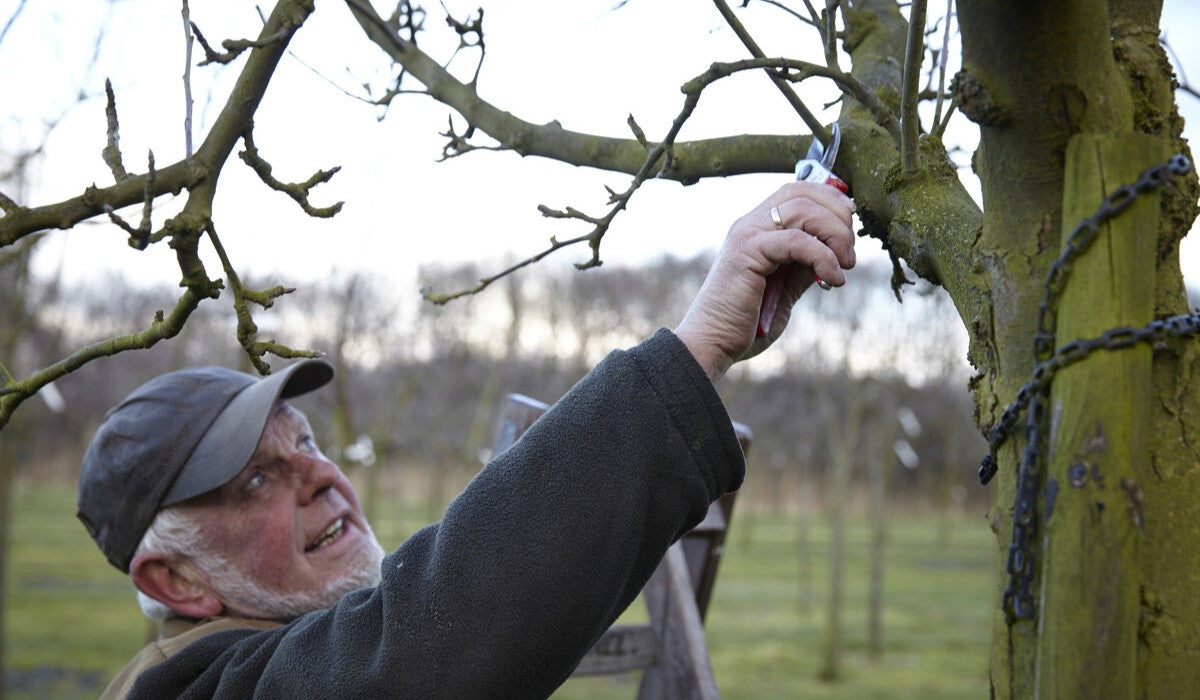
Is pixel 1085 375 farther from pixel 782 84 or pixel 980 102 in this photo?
pixel 782 84

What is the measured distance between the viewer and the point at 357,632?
1.61 metres

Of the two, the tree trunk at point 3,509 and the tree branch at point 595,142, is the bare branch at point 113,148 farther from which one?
the tree trunk at point 3,509

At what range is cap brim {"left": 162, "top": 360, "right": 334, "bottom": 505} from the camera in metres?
2.21

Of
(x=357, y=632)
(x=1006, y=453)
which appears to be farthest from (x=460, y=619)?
(x=1006, y=453)

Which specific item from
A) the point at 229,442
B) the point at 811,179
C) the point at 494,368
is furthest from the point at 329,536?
the point at 494,368

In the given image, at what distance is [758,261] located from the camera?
5.10 ft

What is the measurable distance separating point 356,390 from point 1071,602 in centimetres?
2044

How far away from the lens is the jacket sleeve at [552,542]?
1.49 meters

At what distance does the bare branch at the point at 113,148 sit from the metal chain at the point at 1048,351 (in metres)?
1.33

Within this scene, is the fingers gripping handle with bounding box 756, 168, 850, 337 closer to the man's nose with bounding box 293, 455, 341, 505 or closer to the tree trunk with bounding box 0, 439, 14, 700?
the man's nose with bounding box 293, 455, 341, 505

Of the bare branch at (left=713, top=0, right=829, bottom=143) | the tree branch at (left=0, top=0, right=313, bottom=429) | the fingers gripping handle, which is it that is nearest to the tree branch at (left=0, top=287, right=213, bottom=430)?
the tree branch at (left=0, top=0, right=313, bottom=429)

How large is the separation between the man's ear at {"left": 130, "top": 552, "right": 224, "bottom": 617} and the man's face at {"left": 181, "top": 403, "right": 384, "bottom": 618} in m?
0.04

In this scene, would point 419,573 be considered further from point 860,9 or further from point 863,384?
point 863,384

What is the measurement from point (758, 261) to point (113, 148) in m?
1.00
